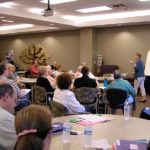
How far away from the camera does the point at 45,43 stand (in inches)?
512

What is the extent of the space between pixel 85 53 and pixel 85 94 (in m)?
6.45

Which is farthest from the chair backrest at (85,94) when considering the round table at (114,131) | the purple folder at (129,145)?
the purple folder at (129,145)

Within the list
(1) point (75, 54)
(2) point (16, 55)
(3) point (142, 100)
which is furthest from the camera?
(2) point (16, 55)

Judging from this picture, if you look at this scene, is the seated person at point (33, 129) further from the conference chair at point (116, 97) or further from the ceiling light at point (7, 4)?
the ceiling light at point (7, 4)

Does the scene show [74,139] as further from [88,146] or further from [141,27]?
[141,27]

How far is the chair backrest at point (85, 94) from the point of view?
4.79 meters

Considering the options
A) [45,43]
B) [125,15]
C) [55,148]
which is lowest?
[55,148]

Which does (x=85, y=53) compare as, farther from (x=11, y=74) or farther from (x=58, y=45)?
(x=11, y=74)

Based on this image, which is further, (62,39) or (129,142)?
(62,39)

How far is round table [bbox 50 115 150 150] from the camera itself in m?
2.06

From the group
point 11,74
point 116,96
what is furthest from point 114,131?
point 11,74

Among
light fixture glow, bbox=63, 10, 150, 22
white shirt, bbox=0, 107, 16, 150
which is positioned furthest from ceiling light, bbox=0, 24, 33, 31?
white shirt, bbox=0, 107, 16, 150

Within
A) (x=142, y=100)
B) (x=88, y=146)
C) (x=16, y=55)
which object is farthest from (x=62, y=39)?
(x=88, y=146)

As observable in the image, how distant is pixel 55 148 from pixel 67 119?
85 cm
